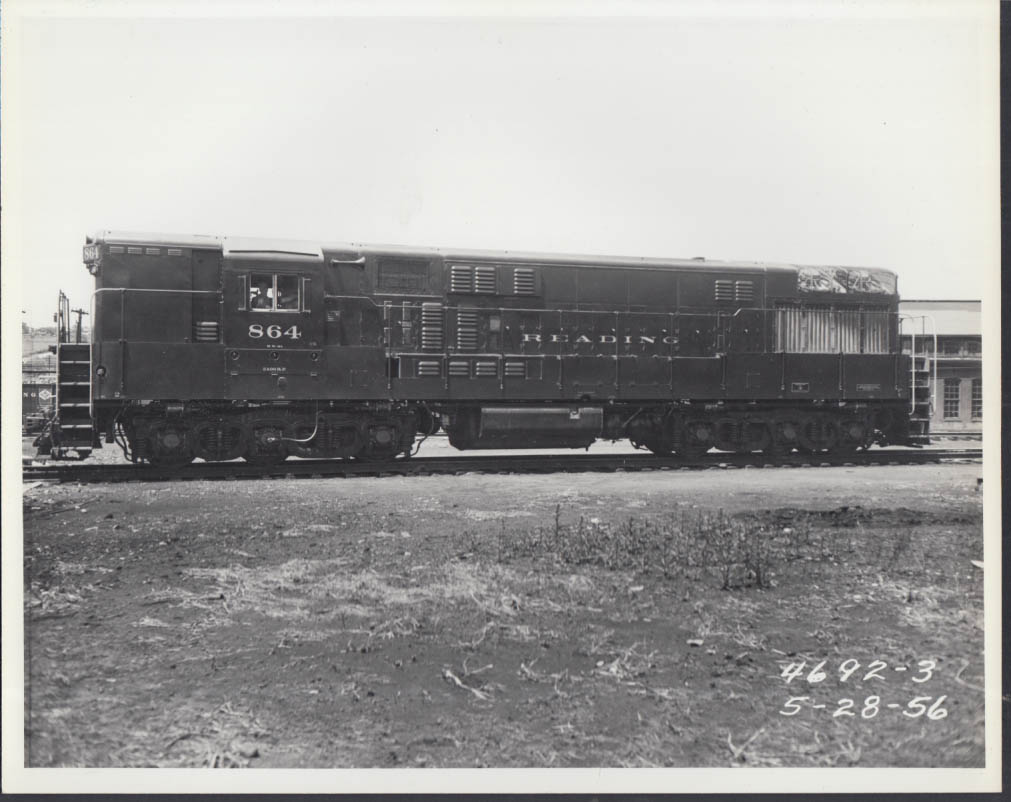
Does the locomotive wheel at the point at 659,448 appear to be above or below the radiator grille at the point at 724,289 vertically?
below

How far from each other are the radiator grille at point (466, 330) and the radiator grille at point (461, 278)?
34 centimetres

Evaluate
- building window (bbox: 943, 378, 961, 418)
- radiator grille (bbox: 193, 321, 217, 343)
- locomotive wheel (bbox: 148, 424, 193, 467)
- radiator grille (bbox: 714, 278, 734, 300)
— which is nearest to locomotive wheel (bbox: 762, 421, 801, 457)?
radiator grille (bbox: 714, 278, 734, 300)

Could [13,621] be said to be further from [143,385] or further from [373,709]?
[143,385]

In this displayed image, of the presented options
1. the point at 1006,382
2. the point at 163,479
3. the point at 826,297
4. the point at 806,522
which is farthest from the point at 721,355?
the point at 163,479

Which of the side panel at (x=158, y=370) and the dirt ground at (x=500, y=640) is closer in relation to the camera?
the dirt ground at (x=500, y=640)

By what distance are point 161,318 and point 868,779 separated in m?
9.43

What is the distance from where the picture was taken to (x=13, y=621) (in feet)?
18.4

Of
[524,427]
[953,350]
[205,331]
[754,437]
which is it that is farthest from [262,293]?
[953,350]

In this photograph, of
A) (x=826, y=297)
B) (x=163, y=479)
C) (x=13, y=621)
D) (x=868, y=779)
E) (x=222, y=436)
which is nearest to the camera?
(x=868, y=779)

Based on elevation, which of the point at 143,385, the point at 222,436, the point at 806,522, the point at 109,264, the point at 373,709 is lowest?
the point at 373,709

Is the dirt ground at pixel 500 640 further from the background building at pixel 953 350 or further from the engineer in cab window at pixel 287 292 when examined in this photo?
the engineer in cab window at pixel 287 292

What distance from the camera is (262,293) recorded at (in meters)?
10.3

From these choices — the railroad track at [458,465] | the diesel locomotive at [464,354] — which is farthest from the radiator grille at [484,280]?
the railroad track at [458,465]

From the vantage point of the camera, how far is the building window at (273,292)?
33.8 feet
